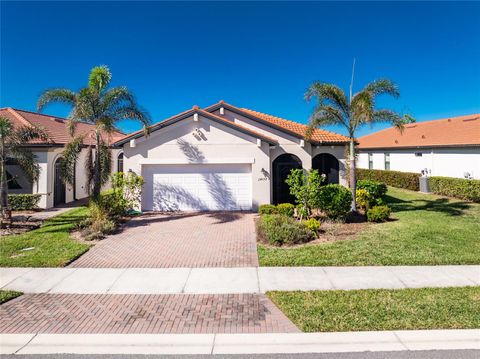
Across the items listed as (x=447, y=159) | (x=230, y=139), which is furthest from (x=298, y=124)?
(x=447, y=159)

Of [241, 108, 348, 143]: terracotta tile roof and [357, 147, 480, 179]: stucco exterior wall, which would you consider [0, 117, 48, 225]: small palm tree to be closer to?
[241, 108, 348, 143]: terracotta tile roof

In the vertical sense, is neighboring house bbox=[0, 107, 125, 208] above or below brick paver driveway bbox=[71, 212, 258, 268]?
above

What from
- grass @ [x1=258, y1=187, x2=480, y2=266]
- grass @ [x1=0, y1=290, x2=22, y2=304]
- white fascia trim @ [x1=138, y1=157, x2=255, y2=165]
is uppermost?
white fascia trim @ [x1=138, y1=157, x2=255, y2=165]

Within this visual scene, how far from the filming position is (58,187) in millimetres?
19000

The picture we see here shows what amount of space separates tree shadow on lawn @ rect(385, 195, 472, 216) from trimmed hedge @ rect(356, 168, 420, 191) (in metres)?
4.49

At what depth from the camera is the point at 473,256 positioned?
9.21 metres

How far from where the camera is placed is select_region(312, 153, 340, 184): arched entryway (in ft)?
60.8

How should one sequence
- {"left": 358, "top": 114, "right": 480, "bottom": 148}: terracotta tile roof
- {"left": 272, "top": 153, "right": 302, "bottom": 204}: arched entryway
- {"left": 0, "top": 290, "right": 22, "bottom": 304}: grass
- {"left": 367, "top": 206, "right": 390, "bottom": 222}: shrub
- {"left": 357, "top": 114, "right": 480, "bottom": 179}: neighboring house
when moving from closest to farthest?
{"left": 0, "top": 290, "right": 22, "bottom": 304}: grass, {"left": 367, "top": 206, "right": 390, "bottom": 222}: shrub, {"left": 272, "top": 153, "right": 302, "bottom": 204}: arched entryway, {"left": 357, "top": 114, "right": 480, "bottom": 179}: neighboring house, {"left": 358, "top": 114, "right": 480, "bottom": 148}: terracotta tile roof

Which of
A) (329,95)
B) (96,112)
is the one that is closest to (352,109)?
(329,95)

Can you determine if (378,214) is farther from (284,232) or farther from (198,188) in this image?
(198,188)

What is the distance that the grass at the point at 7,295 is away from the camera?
22.7 feet

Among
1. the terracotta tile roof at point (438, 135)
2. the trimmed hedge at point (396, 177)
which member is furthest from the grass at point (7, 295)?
the trimmed hedge at point (396, 177)

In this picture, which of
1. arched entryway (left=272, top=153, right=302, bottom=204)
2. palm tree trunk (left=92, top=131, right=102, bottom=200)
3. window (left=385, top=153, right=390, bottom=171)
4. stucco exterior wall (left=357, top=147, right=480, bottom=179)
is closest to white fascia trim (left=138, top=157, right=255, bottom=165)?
palm tree trunk (left=92, top=131, right=102, bottom=200)

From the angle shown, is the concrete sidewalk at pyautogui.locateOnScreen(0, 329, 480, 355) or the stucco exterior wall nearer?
the concrete sidewalk at pyautogui.locateOnScreen(0, 329, 480, 355)
